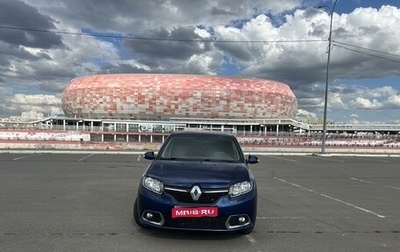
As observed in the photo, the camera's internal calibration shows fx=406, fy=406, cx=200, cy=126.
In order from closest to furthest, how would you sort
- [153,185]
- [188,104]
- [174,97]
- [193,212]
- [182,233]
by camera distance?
[193,212] → [153,185] → [182,233] → [188,104] → [174,97]

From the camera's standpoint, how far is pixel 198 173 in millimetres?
5777

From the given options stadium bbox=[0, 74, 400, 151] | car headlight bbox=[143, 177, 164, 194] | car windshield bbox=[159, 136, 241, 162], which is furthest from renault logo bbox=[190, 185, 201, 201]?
stadium bbox=[0, 74, 400, 151]

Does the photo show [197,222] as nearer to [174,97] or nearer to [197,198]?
[197,198]

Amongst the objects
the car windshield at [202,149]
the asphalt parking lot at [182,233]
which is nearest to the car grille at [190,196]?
the asphalt parking lot at [182,233]

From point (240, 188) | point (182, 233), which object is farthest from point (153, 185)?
point (240, 188)

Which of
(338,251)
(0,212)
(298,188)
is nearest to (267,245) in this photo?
(338,251)

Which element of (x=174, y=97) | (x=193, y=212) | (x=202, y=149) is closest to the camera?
(x=193, y=212)

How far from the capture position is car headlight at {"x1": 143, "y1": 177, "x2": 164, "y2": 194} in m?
5.62

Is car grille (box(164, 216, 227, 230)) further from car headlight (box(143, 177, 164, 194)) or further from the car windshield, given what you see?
the car windshield

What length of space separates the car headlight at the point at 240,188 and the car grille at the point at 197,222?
37cm

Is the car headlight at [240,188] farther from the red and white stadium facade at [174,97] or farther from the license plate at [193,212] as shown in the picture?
the red and white stadium facade at [174,97]

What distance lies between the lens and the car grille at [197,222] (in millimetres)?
5469

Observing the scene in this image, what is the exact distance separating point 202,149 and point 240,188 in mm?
1495

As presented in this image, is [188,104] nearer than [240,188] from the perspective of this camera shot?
No
